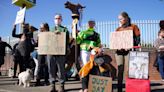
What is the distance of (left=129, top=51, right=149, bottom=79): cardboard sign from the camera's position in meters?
7.97

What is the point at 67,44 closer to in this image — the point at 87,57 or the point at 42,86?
the point at 87,57

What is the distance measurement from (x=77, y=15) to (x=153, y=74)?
5.31 m

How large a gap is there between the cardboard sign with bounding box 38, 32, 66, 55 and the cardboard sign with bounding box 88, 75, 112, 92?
1.23 meters

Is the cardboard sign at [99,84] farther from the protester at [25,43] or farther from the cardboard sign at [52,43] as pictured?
the protester at [25,43]

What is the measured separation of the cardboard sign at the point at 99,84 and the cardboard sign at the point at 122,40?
3.38ft

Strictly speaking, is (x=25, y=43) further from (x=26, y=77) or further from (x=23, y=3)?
(x=23, y=3)

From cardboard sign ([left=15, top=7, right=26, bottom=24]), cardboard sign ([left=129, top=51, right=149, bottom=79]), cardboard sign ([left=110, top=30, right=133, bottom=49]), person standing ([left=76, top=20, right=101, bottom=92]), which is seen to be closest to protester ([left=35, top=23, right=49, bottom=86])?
person standing ([left=76, top=20, right=101, bottom=92])

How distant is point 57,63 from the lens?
8.98 meters

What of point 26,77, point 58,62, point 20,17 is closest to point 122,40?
point 58,62

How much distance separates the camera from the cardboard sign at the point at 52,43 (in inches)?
352

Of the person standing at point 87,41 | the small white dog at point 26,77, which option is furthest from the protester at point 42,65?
the person standing at point 87,41

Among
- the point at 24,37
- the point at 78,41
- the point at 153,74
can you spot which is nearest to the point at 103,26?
the point at 153,74

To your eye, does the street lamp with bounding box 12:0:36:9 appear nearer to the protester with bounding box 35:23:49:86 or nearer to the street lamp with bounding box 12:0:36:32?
the street lamp with bounding box 12:0:36:32

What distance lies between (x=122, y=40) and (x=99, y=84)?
4.07 feet
